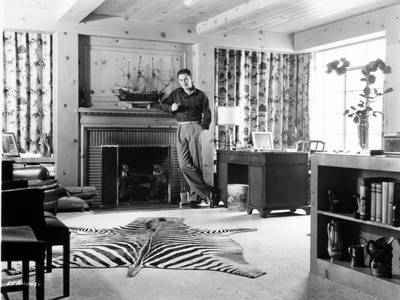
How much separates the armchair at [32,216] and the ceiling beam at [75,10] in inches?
132

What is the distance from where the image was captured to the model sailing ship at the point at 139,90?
6988mm

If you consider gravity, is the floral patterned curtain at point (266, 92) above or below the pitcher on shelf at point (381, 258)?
above

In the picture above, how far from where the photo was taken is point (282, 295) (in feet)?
9.92

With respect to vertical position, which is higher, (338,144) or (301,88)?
(301,88)

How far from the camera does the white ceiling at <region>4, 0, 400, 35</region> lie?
6065mm

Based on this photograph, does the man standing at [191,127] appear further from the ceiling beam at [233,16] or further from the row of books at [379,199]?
the row of books at [379,199]

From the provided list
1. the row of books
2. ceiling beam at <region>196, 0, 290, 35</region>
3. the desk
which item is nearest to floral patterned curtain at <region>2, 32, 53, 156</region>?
ceiling beam at <region>196, 0, 290, 35</region>

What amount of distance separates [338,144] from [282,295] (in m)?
5.11

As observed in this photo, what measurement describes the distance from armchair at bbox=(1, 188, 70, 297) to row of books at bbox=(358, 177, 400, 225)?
5.83ft

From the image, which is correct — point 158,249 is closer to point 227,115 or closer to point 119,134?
point 119,134

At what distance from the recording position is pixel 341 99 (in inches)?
305

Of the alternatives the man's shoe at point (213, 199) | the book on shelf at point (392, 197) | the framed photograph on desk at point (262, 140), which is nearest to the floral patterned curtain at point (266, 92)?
the framed photograph on desk at point (262, 140)

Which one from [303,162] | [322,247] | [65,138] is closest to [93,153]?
[65,138]

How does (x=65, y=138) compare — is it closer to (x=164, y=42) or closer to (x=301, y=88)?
(x=164, y=42)
